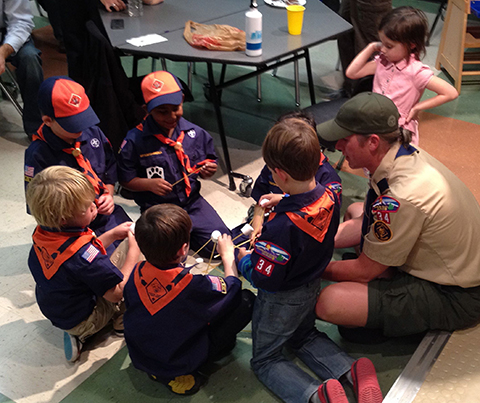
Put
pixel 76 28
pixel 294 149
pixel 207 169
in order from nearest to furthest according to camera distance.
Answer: pixel 294 149, pixel 207 169, pixel 76 28

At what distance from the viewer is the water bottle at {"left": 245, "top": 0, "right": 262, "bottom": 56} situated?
311 cm

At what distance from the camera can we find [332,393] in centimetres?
198

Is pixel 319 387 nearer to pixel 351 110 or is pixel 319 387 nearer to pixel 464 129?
pixel 351 110

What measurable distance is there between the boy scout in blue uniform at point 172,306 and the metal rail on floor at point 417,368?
29.5 inches

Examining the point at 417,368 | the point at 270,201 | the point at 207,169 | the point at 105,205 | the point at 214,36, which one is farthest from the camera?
the point at 214,36

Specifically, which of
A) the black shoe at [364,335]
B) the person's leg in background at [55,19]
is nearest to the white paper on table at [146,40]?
the person's leg in background at [55,19]

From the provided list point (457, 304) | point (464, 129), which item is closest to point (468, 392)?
point (457, 304)

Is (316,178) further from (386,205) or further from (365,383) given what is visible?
(365,383)

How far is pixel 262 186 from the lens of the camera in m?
2.80

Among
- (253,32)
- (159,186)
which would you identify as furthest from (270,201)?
(253,32)

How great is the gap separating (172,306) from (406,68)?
6.63 ft

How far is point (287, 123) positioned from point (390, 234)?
2.11 feet

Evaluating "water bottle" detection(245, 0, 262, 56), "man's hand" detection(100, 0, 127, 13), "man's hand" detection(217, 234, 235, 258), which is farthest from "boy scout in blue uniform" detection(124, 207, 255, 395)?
"man's hand" detection(100, 0, 127, 13)

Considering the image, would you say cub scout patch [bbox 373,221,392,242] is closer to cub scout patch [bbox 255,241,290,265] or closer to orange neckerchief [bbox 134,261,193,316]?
cub scout patch [bbox 255,241,290,265]
